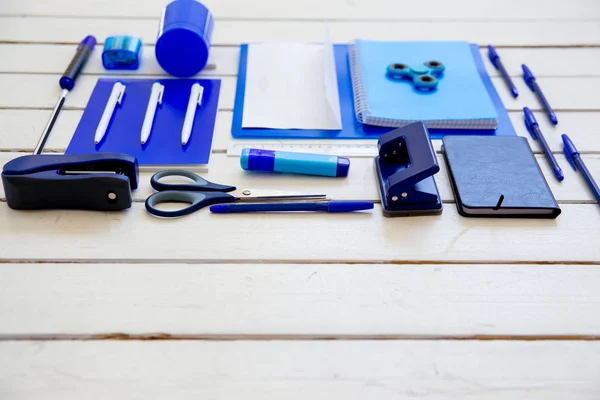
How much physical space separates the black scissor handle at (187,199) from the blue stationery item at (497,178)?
0.30 metres

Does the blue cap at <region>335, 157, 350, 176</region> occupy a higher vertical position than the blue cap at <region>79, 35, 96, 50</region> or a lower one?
lower

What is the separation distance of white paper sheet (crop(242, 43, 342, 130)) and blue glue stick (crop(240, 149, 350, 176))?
11 centimetres

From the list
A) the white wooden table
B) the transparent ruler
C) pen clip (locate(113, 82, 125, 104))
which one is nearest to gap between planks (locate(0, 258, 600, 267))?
the white wooden table

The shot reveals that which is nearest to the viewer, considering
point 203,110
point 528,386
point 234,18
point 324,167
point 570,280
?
point 528,386

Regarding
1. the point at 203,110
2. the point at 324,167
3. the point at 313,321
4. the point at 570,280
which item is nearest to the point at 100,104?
the point at 203,110

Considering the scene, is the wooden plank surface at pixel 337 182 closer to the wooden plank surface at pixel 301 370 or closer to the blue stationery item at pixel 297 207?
the blue stationery item at pixel 297 207

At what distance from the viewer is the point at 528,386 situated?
58 centimetres

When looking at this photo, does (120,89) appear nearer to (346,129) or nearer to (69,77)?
(69,77)

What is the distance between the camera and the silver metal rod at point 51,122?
849mm

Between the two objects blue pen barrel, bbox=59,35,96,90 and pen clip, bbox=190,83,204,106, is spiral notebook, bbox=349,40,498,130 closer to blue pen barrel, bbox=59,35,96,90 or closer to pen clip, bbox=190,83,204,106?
pen clip, bbox=190,83,204,106

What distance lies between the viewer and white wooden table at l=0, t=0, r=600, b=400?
58cm

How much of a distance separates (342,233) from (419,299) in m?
0.13

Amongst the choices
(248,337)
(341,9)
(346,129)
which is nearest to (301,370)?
(248,337)

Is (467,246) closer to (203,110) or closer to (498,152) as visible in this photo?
(498,152)
